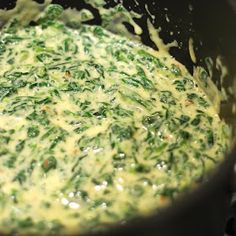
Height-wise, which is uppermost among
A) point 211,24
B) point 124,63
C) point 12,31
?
point 211,24

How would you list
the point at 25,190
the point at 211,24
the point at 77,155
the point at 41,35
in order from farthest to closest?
1. the point at 41,35
2. the point at 211,24
3. the point at 77,155
4. the point at 25,190

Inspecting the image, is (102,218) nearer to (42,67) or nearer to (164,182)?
(164,182)

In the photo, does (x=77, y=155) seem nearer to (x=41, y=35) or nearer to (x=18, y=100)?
Result: (x=18, y=100)

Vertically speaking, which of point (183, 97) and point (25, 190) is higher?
point (183, 97)

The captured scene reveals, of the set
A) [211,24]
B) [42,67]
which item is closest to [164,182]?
[211,24]

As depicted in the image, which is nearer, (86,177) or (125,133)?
(86,177)

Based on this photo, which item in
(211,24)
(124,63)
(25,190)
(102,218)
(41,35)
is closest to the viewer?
(102,218)

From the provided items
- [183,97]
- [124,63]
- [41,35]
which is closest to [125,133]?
[183,97]
